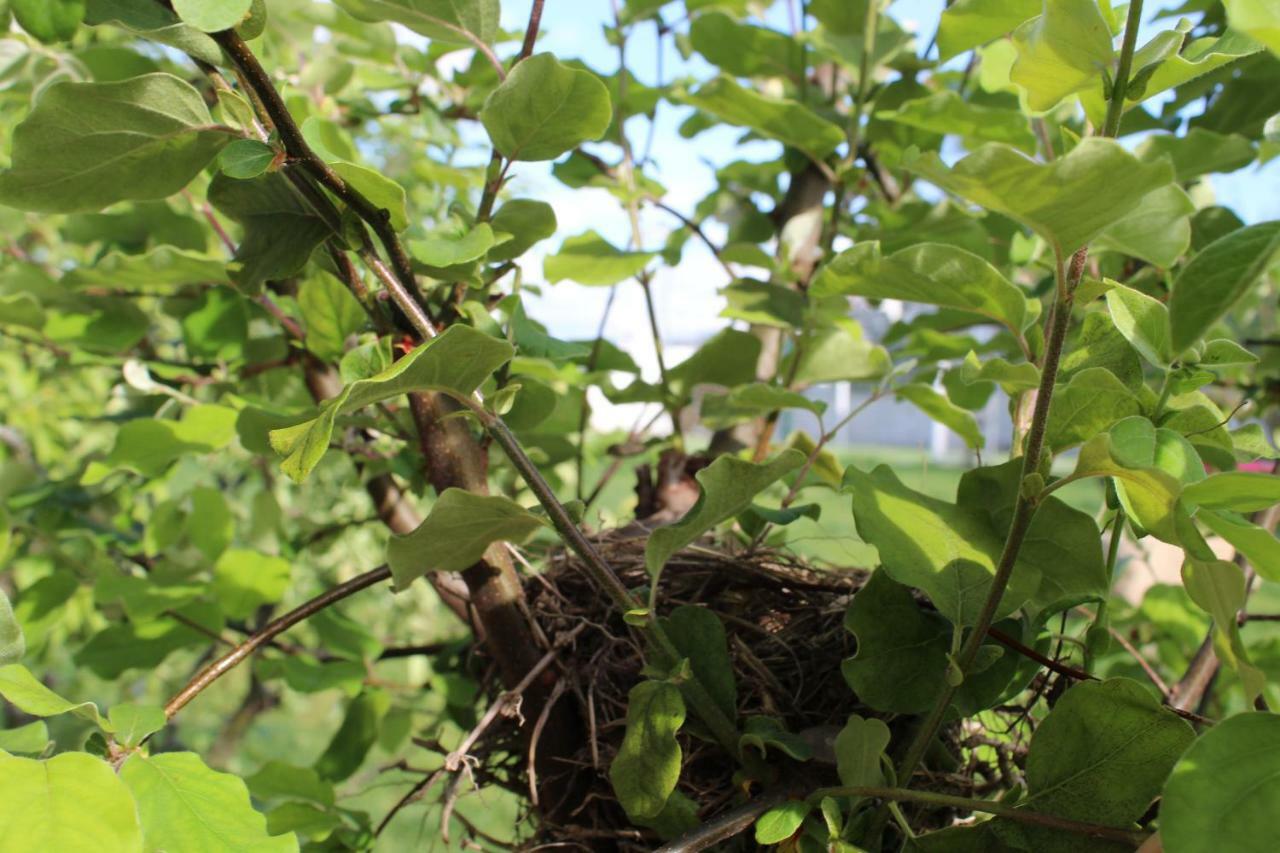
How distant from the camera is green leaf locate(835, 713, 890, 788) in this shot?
0.42m

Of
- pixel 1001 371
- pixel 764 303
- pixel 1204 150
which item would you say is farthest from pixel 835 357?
pixel 1001 371

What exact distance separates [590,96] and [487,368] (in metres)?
0.17

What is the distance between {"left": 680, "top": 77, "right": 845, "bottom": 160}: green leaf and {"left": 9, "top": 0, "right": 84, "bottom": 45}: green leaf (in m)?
0.41

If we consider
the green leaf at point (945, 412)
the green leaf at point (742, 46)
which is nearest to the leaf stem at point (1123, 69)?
the green leaf at point (945, 412)

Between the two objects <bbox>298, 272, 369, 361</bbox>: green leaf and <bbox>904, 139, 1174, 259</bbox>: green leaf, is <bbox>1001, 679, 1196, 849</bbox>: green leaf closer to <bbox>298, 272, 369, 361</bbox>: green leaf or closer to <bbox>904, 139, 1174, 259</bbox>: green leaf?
<bbox>904, 139, 1174, 259</bbox>: green leaf

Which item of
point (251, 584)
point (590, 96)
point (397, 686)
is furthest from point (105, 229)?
point (590, 96)

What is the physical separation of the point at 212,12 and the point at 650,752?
0.34 metres

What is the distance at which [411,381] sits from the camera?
0.38m

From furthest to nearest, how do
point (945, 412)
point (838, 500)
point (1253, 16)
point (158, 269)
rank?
point (838, 500) → point (158, 269) → point (945, 412) → point (1253, 16)

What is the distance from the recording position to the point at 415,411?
53cm

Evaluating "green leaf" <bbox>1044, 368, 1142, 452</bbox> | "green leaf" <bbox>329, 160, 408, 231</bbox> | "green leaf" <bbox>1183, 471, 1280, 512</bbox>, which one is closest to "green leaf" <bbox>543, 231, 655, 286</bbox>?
"green leaf" <bbox>329, 160, 408, 231</bbox>

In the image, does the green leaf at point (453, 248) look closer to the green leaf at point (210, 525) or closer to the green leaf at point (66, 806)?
the green leaf at point (66, 806)

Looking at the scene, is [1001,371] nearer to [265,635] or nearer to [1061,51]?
[1061,51]

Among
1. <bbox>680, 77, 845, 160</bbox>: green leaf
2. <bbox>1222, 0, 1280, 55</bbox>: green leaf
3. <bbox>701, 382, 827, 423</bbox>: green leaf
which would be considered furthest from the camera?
<bbox>680, 77, 845, 160</bbox>: green leaf
